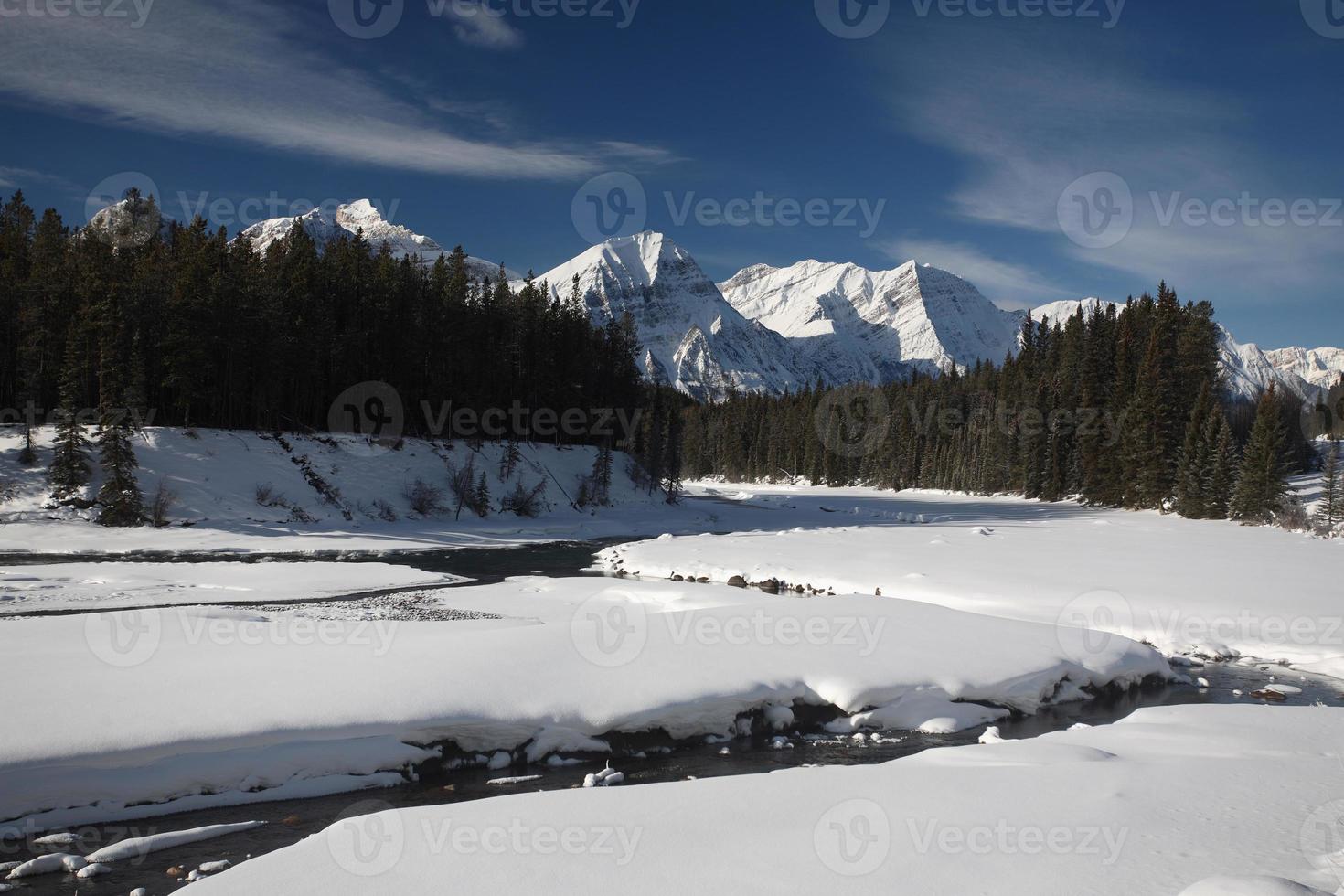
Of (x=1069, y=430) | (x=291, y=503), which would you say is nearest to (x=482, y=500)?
(x=291, y=503)

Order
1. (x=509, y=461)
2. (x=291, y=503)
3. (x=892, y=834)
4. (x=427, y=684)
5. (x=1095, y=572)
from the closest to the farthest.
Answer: (x=892, y=834)
(x=427, y=684)
(x=1095, y=572)
(x=291, y=503)
(x=509, y=461)

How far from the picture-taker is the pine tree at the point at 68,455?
3812 centimetres

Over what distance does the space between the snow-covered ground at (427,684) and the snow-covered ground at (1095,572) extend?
3.87 metres

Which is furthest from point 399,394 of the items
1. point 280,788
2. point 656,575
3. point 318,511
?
point 280,788

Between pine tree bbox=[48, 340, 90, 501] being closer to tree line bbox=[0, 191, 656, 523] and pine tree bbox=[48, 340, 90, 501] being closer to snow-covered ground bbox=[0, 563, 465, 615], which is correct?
tree line bbox=[0, 191, 656, 523]

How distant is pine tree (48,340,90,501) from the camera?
38125 mm

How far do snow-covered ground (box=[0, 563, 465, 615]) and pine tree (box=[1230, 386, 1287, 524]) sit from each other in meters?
50.3

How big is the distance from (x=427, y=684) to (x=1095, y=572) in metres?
24.0

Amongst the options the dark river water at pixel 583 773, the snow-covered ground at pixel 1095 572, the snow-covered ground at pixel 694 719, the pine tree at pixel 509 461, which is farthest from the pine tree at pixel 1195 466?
the pine tree at pixel 509 461

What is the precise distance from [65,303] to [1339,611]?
61.4 meters

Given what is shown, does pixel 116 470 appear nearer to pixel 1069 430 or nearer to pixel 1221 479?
pixel 1221 479

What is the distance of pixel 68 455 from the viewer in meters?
38.1

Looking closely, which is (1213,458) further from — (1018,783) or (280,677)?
(280,677)

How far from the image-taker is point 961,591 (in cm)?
2378
